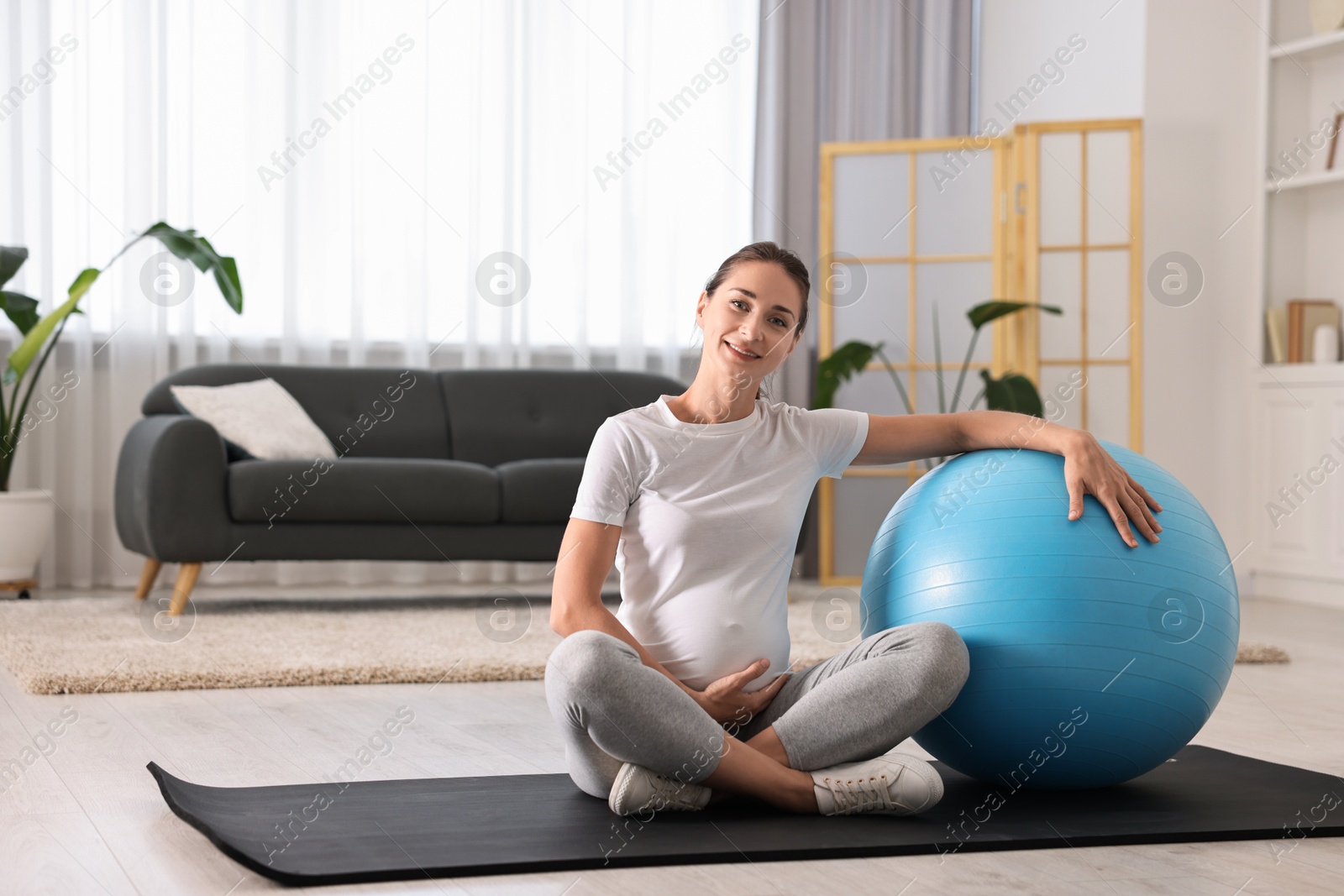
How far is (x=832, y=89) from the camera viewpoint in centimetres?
559

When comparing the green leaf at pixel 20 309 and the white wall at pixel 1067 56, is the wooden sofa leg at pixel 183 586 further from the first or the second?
the white wall at pixel 1067 56

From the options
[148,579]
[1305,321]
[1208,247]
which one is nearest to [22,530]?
[148,579]

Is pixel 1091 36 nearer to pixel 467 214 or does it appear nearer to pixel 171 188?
pixel 467 214

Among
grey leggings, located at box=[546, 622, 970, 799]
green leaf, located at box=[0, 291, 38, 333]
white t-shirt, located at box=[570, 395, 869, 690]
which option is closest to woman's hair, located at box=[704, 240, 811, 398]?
white t-shirt, located at box=[570, 395, 869, 690]

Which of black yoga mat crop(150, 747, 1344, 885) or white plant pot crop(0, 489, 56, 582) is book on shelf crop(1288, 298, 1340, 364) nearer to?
black yoga mat crop(150, 747, 1344, 885)

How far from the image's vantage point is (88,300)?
485 centimetres

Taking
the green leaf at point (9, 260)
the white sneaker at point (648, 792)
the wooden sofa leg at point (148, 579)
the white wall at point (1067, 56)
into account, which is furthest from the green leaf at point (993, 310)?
the white sneaker at point (648, 792)

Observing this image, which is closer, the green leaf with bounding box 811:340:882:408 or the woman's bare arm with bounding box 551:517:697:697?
the woman's bare arm with bounding box 551:517:697:697

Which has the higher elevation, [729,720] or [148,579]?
[729,720]

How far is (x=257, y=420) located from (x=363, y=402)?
499 millimetres

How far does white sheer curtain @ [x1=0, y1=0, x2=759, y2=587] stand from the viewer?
4.79 meters

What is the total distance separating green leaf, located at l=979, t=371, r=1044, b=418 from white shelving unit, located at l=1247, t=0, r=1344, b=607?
94cm

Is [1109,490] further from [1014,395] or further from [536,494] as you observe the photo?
[1014,395]

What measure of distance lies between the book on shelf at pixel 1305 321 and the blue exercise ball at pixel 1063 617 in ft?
10.9
